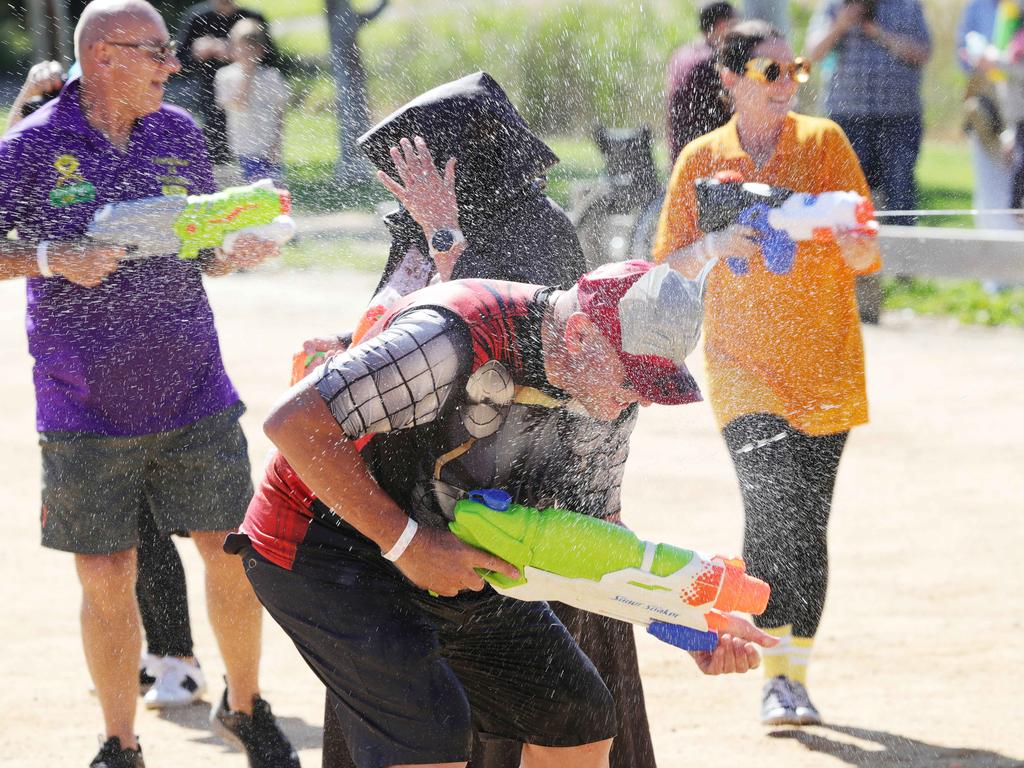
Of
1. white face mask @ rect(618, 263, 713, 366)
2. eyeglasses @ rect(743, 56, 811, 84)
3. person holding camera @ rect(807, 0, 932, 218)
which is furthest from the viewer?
person holding camera @ rect(807, 0, 932, 218)

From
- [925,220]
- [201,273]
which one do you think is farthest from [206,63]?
[201,273]

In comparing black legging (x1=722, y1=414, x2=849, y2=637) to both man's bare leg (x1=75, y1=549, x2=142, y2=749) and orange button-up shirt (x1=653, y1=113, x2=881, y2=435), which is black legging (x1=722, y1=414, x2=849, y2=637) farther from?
man's bare leg (x1=75, y1=549, x2=142, y2=749)

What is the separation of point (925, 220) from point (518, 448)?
32.5 ft

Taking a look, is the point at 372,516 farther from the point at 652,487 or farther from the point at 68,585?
the point at 652,487

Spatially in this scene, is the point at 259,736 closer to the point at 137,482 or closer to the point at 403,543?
the point at 137,482

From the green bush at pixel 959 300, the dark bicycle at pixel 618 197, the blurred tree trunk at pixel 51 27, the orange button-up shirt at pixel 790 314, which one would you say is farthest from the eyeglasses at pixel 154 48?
the blurred tree trunk at pixel 51 27

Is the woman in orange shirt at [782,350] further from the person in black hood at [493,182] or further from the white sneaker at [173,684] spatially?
the white sneaker at [173,684]

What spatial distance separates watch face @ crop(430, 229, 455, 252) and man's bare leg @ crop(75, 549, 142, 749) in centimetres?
126

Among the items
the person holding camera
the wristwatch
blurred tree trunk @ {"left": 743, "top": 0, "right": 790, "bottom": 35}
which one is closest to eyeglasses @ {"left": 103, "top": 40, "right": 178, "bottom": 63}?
the wristwatch

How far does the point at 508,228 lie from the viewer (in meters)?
3.59

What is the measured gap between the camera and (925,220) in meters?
12.1

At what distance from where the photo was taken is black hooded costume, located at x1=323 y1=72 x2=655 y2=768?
3.53 metres

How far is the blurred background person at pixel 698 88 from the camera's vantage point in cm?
721

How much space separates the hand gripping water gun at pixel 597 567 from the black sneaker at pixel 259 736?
1.41 metres
